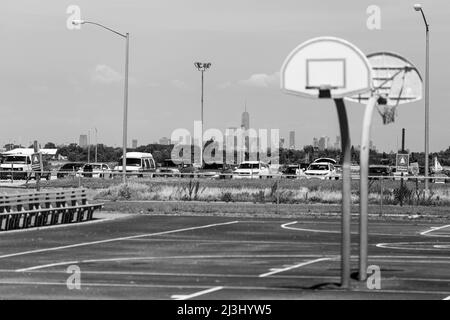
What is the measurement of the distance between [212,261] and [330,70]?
560 centimetres

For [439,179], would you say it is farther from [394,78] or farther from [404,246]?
[394,78]

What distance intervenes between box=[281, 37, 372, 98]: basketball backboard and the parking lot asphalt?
2.83m

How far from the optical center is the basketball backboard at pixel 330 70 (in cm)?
1389

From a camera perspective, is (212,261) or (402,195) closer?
(212,261)

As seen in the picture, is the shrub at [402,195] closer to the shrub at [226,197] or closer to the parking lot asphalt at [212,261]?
the shrub at [226,197]

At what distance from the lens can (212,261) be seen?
60.0 ft

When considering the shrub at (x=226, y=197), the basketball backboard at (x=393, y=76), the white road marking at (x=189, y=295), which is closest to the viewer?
the white road marking at (x=189, y=295)

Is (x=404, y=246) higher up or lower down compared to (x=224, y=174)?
lower down

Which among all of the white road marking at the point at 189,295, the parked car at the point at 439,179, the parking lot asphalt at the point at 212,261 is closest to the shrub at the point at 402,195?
the parked car at the point at 439,179

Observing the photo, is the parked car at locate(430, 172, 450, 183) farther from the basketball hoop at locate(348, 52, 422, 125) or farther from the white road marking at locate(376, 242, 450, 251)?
the basketball hoop at locate(348, 52, 422, 125)

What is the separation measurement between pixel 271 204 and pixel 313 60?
26.4m

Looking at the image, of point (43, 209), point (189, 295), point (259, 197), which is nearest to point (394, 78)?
point (189, 295)

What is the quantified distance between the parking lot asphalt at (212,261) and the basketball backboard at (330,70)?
9.28 feet

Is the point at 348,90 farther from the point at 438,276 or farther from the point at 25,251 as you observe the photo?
the point at 25,251
